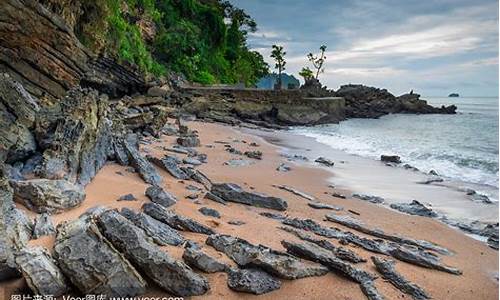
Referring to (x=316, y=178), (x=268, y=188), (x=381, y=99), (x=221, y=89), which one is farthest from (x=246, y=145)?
(x=381, y=99)

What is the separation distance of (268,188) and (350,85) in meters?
58.0

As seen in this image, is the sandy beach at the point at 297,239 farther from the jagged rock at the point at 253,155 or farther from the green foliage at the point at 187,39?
the green foliage at the point at 187,39

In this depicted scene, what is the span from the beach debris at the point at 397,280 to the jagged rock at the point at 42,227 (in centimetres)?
360

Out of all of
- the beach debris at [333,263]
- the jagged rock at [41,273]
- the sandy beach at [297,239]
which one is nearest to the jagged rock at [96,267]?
the jagged rock at [41,273]

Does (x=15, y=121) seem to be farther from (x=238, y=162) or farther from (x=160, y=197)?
(x=238, y=162)

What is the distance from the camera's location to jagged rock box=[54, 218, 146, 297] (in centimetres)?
336

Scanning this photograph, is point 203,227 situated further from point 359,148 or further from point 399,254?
point 359,148

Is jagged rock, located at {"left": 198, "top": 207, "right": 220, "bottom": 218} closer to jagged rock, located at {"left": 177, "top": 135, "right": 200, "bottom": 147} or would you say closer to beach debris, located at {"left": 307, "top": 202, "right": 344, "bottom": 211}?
beach debris, located at {"left": 307, "top": 202, "right": 344, "bottom": 211}

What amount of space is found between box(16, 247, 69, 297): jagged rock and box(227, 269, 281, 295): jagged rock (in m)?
1.44

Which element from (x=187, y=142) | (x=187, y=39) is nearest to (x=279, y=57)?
(x=187, y=39)

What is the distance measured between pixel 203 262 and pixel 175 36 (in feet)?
116

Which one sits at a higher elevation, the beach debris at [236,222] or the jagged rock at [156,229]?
the jagged rock at [156,229]

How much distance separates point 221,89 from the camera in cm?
3344

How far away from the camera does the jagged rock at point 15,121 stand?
5.79 metres
